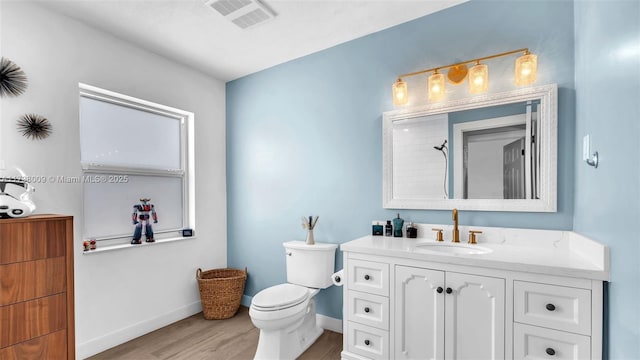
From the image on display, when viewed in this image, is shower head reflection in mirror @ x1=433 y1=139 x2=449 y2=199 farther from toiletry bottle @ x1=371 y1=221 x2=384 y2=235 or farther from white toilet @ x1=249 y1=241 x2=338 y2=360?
white toilet @ x1=249 y1=241 x2=338 y2=360

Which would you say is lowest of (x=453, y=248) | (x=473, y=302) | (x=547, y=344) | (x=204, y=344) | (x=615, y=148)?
(x=204, y=344)

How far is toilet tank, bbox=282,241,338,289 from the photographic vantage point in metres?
2.40

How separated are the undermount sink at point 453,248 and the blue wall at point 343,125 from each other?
0.20m

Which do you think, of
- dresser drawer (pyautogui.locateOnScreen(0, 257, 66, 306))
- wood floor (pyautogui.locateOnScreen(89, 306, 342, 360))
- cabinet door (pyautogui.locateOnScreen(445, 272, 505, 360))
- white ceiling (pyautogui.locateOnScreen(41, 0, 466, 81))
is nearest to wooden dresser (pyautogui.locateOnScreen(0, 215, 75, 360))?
dresser drawer (pyautogui.locateOnScreen(0, 257, 66, 306))

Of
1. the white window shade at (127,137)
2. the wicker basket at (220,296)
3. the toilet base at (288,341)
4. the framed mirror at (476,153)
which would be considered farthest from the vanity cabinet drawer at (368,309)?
the white window shade at (127,137)

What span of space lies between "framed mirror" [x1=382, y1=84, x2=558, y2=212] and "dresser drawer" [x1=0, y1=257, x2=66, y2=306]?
2.15 m

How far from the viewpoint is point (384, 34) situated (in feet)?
7.58

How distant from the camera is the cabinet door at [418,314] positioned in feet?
5.31

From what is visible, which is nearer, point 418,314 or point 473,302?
point 473,302

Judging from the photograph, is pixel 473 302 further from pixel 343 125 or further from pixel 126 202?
pixel 126 202

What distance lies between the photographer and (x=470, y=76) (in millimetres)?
1883

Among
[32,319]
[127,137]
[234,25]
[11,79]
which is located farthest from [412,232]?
[11,79]

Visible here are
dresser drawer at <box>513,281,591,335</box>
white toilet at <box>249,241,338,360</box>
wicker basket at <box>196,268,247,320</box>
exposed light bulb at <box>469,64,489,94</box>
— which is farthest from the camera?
wicker basket at <box>196,268,247,320</box>

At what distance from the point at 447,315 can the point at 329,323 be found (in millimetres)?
1221
